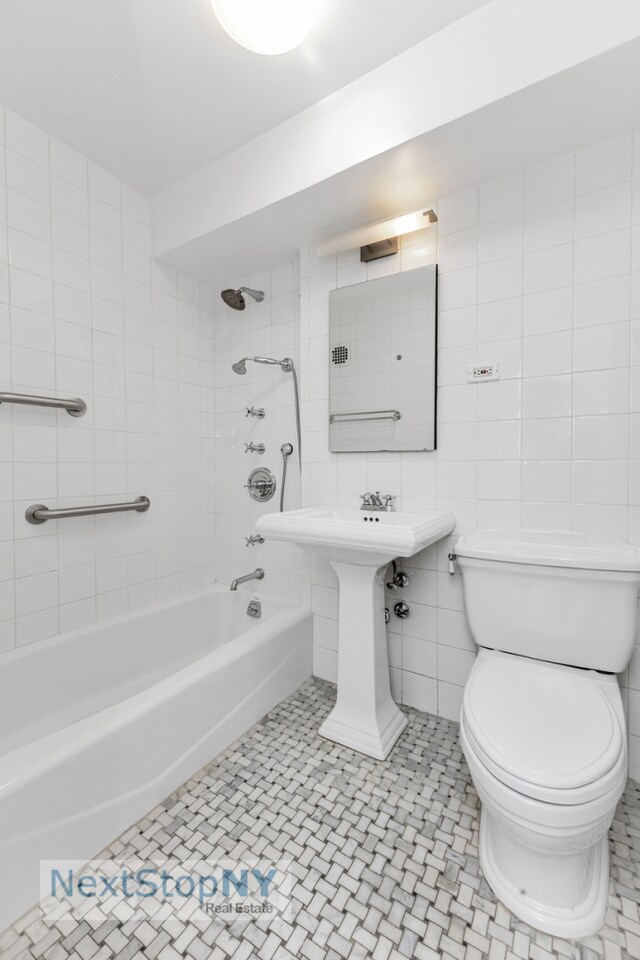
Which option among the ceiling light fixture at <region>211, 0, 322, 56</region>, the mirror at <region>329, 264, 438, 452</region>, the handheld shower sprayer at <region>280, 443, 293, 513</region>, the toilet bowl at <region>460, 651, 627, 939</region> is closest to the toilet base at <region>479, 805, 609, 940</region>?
the toilet bowl at <region>460, 651, 627, 939</region>

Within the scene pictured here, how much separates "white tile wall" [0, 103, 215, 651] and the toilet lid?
5.10 feet

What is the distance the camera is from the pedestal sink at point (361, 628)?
144cm

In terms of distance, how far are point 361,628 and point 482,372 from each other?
41.4 inches

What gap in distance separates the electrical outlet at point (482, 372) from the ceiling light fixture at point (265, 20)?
1078 millimetres

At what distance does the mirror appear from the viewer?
1654mm

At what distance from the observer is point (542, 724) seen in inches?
39.2

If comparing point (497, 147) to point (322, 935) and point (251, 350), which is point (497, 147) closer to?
point (251, 350)

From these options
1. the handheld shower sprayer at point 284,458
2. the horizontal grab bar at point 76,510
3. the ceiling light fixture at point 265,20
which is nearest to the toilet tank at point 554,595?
the handheld shower sprayer at point 284,458

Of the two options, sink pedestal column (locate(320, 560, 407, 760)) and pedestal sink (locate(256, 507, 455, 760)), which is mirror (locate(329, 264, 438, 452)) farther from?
sink pedestal column (locate(320, 560, 407, 760))

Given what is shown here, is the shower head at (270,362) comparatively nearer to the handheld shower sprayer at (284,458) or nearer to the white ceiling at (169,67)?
the handheld shower sprayer at (284,458)

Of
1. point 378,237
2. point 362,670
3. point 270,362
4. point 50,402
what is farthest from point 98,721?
point 378,237

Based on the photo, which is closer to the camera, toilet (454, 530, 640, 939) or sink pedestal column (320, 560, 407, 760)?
toilet (454, 530, 640, 939)

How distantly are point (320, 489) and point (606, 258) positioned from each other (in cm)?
133

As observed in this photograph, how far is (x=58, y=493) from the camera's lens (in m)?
1.69
